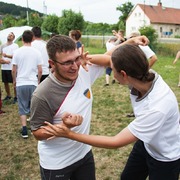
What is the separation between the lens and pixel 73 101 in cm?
196

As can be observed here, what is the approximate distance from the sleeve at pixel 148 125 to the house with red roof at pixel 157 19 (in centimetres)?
5369

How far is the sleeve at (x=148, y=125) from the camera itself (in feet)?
5.66

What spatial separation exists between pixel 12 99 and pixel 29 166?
12.2 ft

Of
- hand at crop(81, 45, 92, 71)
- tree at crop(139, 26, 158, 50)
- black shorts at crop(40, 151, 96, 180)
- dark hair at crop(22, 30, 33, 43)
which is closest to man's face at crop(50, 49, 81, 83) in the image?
hand at crop(81, 45, 92, 71)

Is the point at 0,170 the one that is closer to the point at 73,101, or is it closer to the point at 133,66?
the point at 73,101

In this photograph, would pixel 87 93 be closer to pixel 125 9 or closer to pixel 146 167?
pixel 146 167

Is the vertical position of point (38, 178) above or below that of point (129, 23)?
below

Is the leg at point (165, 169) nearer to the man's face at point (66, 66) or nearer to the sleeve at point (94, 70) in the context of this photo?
the sleeve at point (94, 70)

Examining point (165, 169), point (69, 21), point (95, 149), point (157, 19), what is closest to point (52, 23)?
point (69, 21)

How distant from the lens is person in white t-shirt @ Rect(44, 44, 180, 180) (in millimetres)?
1729

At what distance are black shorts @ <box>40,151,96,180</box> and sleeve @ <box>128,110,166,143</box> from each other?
615 millimetres

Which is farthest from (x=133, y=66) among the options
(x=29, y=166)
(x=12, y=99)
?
(x=12, y=99)

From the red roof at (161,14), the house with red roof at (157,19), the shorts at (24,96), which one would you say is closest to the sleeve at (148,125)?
the shorts at (24,96)

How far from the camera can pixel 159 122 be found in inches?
68.6
